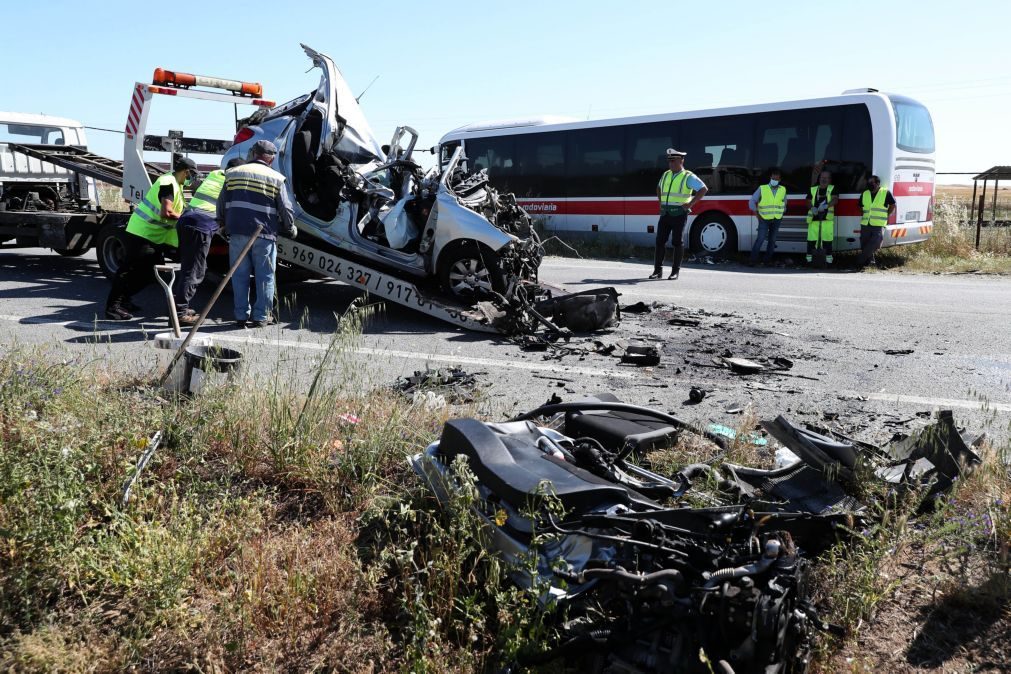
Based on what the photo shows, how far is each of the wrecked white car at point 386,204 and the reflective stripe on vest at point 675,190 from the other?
4.47 m

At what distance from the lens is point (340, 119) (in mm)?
8812

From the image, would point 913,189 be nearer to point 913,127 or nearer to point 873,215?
point 913,127

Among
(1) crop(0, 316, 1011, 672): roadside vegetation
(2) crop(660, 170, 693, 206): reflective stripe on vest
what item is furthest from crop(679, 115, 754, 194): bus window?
(1) crop(0, 316, 1011, 672): roadside vegetation

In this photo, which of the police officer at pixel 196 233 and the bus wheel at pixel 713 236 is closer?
the police officer at pixel 196 233

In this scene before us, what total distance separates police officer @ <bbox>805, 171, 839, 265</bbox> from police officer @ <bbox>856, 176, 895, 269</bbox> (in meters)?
0.51

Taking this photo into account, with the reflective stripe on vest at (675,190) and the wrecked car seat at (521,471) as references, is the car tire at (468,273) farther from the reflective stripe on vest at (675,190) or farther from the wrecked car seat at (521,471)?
the reflective stripe on vest at (675,190)

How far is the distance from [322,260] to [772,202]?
10054mm

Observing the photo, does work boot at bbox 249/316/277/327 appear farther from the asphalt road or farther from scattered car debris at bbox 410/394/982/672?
scattered car debris at bbox 410/394/982/672

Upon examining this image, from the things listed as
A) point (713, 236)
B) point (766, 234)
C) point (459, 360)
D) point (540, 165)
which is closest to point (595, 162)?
point (540, 165)

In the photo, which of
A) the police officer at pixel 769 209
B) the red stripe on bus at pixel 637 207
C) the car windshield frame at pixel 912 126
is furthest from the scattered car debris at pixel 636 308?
the car windshield frame at pixel 912 126

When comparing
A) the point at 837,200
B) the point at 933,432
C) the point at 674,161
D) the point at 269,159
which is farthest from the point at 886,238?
the point at 933,432

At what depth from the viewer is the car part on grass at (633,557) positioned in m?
2.36

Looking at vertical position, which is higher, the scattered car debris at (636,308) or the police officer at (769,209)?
the police officer at (769,209)

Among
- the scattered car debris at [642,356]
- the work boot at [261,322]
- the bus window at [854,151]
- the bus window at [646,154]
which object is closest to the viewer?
the scattered car debris at [642,356]
